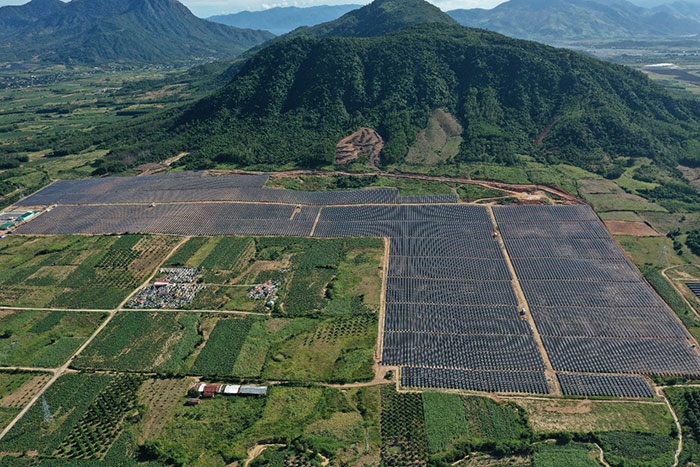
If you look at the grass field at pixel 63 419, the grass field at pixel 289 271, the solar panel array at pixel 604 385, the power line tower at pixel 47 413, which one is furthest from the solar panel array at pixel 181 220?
the solar panel array at pixel 604 385

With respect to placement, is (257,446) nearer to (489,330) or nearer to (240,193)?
(489,330)

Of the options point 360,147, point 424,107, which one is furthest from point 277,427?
point 424,107

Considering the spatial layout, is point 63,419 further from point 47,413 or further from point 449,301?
point 449,301

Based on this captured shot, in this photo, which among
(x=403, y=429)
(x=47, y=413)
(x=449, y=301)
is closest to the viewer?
(x=403, y=429)

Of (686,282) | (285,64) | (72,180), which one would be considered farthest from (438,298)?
(285,64)

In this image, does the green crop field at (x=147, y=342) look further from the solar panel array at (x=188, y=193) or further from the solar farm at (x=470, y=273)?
the solar panel array at (x=188, y=193)

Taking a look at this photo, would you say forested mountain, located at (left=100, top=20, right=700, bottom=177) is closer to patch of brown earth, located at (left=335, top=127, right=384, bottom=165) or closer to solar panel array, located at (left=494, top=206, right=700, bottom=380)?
patch of brown earth, located at (left=335, top=127, right=384, bottom=165)
